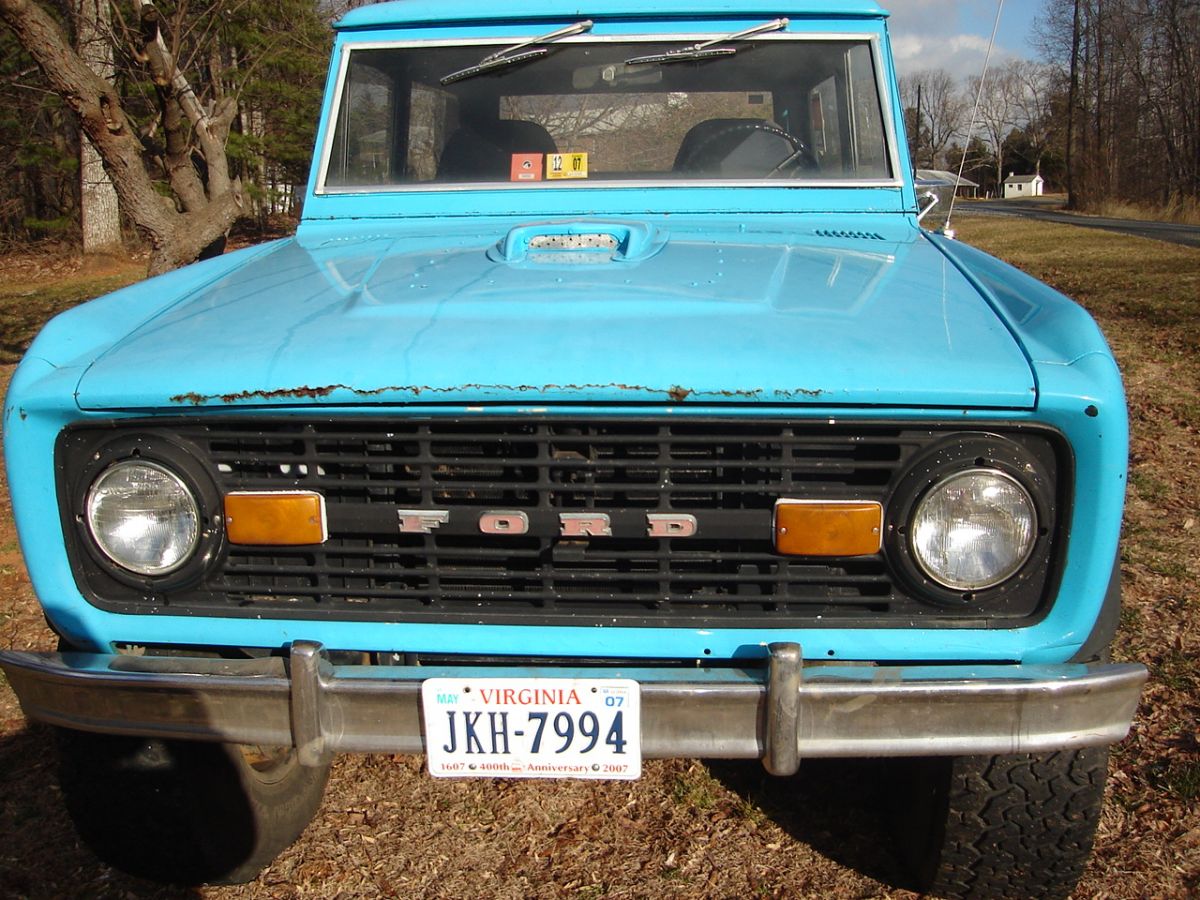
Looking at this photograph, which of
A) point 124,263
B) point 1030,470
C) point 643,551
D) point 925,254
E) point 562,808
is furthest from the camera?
point 124,263

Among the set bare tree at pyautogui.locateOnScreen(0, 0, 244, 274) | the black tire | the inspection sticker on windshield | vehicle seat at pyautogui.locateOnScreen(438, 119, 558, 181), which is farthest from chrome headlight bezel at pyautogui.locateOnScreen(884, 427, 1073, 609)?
bare tree at pyautogui.locateOnScreen(0, 0, 244, 274)

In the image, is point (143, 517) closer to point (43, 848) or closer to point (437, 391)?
point (437, 391)

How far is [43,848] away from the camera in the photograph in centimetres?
254

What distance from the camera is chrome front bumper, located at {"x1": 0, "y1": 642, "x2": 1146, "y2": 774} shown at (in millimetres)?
1709

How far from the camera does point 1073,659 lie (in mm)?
1849

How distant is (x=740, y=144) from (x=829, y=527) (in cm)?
164

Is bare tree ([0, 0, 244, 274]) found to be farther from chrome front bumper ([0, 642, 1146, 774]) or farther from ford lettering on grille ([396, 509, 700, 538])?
ford lettering on grille ([396, 509, 700, 538])

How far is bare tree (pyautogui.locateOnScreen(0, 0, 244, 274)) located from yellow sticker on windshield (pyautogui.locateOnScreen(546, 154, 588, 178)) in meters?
3.92

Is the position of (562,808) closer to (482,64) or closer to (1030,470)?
(1030,470)

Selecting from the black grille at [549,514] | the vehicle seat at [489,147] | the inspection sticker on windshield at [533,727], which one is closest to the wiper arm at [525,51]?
the vehicle seat at [489,147]

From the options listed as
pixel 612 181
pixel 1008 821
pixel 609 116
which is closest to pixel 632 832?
pixel 1008 821

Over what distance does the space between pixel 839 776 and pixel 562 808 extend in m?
0.75

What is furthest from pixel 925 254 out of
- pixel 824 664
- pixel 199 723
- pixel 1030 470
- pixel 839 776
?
pixel 199 723

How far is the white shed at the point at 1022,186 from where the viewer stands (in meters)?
58.4
